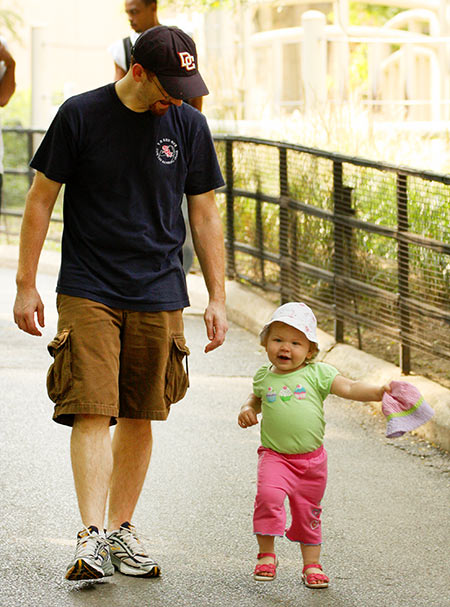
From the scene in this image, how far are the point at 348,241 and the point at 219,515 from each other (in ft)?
11.1

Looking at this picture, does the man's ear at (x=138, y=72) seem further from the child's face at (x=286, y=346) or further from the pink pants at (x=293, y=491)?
the pink pants at (x=293, y=491)

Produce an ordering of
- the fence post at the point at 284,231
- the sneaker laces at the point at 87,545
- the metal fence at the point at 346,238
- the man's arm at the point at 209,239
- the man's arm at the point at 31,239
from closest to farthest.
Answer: the sneaker laces at the point at 87,545
the man's arm at the point at 31,239
the man's arm at the point at 209,239
the metal fence at the point at 346,238
the fence post at the point at 284,231

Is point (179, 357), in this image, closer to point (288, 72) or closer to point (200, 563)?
point (200, 563)

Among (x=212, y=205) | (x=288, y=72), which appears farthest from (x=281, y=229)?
(x=288, y=72)

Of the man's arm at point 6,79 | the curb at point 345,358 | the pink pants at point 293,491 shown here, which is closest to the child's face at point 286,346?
the pink pants at point 293,491

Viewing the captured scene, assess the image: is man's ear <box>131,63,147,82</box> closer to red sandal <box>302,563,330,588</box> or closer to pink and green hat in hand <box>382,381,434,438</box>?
pink and green hat in hand <box>382,381,434,438</box>

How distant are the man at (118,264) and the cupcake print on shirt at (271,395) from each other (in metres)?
0.35

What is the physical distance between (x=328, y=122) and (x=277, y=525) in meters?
7.56

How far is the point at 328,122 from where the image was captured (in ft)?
37.8

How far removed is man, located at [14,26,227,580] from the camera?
438cm

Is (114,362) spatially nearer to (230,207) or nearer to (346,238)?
(346,238)

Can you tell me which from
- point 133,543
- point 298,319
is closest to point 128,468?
point 133,543

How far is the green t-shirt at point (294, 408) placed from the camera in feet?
14.8

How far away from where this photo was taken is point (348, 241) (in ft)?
27.2
